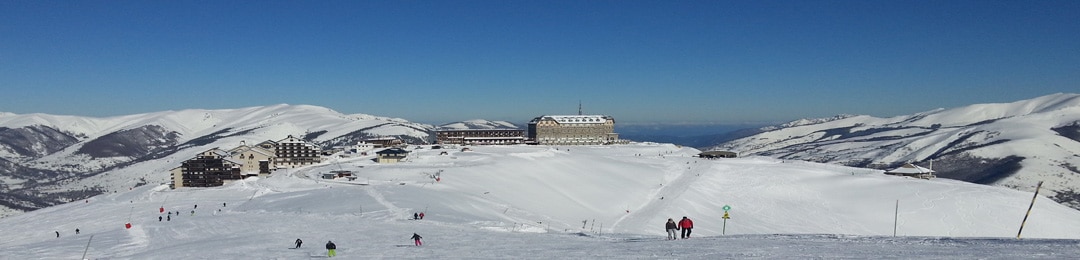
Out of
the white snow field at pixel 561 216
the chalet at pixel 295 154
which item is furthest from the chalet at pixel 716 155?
the chalet at pixel 295 154

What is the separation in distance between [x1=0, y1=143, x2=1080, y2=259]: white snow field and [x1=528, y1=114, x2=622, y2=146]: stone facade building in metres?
48.0

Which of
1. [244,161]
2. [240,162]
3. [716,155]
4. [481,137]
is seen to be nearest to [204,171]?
[240,162]

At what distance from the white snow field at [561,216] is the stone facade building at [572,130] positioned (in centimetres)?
4796

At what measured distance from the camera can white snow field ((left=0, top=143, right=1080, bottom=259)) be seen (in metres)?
22.0

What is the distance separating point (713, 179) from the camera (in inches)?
3403

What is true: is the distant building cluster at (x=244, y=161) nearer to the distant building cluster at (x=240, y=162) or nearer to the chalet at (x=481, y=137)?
the distant building cluster at (x=240, y=162)

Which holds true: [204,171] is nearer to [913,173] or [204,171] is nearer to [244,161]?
[244,161]

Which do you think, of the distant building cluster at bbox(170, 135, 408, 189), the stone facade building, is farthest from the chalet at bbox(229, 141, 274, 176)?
the stone facade building

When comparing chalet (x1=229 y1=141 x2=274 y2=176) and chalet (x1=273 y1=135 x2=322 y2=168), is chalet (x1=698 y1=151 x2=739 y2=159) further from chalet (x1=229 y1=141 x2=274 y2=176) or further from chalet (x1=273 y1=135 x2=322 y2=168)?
chalet (x1=229 y1=141 x2=274 y2=176)

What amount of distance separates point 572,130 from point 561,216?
103 metres

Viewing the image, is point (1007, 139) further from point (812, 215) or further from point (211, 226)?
point (211, 226)

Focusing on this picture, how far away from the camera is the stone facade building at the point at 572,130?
15650 cm

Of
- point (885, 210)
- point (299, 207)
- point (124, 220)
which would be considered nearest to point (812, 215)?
point (885, 210)

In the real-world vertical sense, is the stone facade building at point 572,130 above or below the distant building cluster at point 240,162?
above
